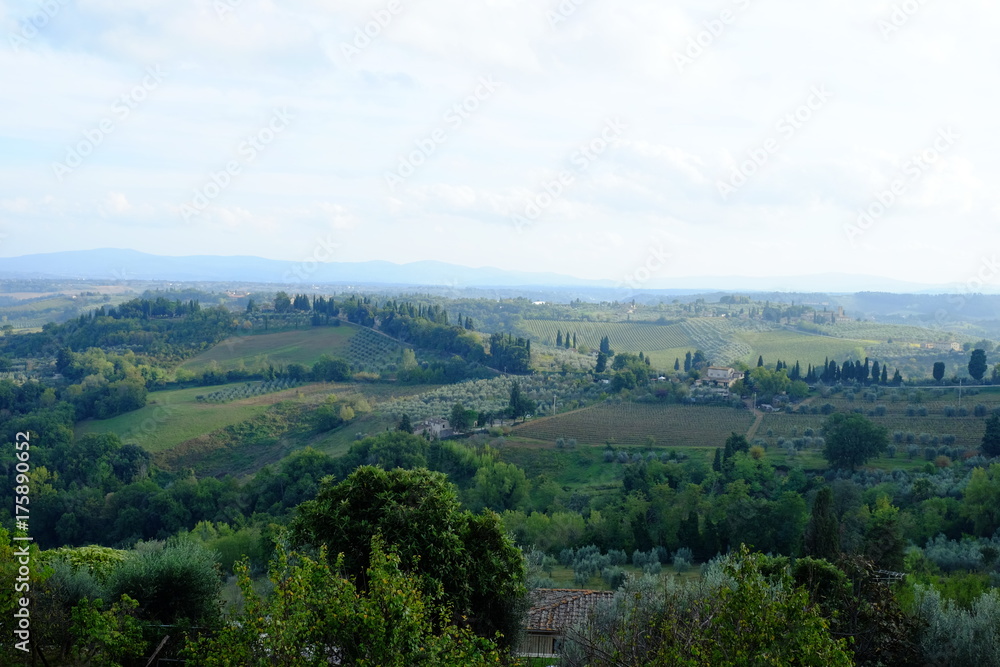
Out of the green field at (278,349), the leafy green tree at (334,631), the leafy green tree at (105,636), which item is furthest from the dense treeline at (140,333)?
the leafy green tree at (334,631)

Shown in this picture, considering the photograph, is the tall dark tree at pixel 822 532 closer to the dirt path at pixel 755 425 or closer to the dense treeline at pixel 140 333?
the dirt path at pixel 755 425

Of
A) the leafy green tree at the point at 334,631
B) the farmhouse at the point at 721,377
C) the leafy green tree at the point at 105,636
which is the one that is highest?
the leafy green tree at the point at 334,631

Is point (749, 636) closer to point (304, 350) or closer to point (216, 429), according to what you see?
point (216, 429)

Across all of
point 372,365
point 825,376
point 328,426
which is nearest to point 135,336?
point 372,365

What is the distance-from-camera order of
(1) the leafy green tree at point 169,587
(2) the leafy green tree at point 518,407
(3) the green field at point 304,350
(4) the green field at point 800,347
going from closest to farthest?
(1) the leafy green tree at point 169,587 < (2) the leafy green tree at point 518,407 < (3) the green field at point 304,350 < (4) the green field at point 800,347

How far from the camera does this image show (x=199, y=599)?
1346 centimetres

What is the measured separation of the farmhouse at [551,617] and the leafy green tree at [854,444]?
60.5 feet

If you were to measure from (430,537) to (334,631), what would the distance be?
202 inches

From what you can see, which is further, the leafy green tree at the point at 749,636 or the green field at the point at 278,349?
the green field at the point at 278,349

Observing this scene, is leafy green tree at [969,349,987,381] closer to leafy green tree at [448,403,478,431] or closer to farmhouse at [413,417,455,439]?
leafy green tree at [448,403,478,431]

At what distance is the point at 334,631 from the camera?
770cm

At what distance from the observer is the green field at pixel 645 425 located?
39062 mm

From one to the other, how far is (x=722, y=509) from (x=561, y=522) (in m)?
5.31

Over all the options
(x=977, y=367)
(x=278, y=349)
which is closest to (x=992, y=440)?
(x=977, y=367)
